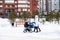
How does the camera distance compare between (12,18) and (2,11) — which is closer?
(12,18)

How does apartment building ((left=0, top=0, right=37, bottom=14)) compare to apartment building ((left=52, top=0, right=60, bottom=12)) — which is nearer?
apartment building ((left=0, top=0, right=37, bottom=14))

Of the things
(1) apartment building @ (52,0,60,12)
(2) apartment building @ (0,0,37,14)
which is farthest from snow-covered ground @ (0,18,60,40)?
(1) apartment building @ (52,0,60,12)

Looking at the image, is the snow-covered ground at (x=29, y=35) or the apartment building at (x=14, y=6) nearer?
the snow-covered ground at (x=29, y=35)

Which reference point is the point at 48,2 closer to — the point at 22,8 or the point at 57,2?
the point at 57,2

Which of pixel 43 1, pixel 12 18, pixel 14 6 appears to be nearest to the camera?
pixel 12 18

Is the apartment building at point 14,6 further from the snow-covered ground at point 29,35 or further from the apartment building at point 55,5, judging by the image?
the snow-covered ground at point 29,35

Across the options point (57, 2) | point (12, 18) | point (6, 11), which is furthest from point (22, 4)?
point (12, 18)

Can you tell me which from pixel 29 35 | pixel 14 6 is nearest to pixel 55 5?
pixel 14 6

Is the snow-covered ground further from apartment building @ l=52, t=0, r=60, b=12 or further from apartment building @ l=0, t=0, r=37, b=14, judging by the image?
apartment building @ l=52, t=0, r=60, b=12

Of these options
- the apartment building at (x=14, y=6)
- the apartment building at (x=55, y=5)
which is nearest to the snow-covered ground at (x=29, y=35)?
the apartment building at (x=14, y=6)

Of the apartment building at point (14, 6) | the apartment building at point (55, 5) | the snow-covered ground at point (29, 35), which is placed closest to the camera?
the snow-covered ground at point (29, 35)

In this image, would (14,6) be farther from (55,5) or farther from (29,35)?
(29,35)

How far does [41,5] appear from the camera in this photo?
244 feet

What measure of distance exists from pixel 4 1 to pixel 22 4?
5.03m
